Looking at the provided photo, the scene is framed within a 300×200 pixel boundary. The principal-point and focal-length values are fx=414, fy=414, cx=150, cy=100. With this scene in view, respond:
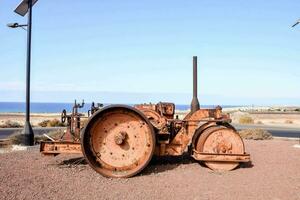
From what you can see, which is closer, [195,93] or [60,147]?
[60,147]

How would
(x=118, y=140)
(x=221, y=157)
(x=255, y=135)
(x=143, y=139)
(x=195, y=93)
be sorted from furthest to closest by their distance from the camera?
1. (x=255, y=135)
2. (x=195, y=93)
3. (x=221, y=157)
4. (x=143, y=139)
5. (x=118, y=140)

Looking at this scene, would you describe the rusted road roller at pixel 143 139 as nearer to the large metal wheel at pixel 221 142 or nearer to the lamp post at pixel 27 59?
the large metal wheel at pixel 221 142

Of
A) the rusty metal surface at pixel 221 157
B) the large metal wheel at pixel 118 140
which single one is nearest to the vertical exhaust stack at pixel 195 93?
the rusty metal surface at pixel 221 157

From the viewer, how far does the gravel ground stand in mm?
6742

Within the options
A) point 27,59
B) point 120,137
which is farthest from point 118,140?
point 27,59

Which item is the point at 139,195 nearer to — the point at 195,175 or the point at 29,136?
the point at 195,175

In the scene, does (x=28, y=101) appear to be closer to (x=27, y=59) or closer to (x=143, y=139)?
(x=27, y=59)

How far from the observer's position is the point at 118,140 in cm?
836

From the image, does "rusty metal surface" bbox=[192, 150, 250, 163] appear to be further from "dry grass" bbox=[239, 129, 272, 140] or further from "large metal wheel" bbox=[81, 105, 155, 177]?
"dry grass" bbox=[239, 129, 272, 140]

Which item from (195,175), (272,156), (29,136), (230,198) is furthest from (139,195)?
(29,136)

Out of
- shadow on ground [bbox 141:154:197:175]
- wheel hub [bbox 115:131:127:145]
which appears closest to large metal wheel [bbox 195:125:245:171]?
shadow on ground [bbox 141:154:197:175]

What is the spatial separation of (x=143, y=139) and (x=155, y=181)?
3.37 feet

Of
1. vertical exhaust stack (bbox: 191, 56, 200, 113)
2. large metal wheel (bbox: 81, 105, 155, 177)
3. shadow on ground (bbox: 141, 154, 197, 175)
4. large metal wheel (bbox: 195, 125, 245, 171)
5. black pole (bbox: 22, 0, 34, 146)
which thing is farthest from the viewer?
black pole (bbox: 22, 0, 34, 146)

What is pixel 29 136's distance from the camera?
499 inches
